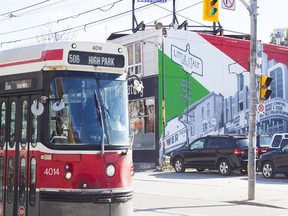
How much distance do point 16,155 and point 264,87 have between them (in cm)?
971

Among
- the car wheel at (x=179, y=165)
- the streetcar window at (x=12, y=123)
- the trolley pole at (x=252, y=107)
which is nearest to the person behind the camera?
the streetcar window at (x=12, y=123)

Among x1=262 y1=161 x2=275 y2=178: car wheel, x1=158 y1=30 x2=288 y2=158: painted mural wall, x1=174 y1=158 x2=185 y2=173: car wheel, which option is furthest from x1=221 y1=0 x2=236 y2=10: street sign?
x1=158 y1=30 x2=288 y2=158: painted mural wall

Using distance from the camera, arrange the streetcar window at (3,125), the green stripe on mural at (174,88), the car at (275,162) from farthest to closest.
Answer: the green stripe on mural at (174,88)
the car at (275,162)
the streetcar window at (3,125)

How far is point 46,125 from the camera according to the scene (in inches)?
332

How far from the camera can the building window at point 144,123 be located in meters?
32.6

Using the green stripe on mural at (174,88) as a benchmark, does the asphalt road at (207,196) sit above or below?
below

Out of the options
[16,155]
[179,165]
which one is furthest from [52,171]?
[179,165]

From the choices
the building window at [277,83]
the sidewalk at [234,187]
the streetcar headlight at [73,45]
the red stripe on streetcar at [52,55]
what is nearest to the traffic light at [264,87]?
the sidewalk at [234,187]

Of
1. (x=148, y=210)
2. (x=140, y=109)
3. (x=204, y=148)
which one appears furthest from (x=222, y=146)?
(x=148, y=210)

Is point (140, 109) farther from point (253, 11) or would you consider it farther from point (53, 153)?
point (53, 153)

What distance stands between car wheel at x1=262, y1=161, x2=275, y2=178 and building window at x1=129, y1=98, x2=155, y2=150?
33.7 ft

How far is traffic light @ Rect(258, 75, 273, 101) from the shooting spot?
16.4 m

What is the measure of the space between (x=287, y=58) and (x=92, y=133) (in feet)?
104

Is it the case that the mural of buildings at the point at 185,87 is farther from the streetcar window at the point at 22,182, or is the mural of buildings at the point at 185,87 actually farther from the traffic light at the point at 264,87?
the streetcar window at the point at 22,182
